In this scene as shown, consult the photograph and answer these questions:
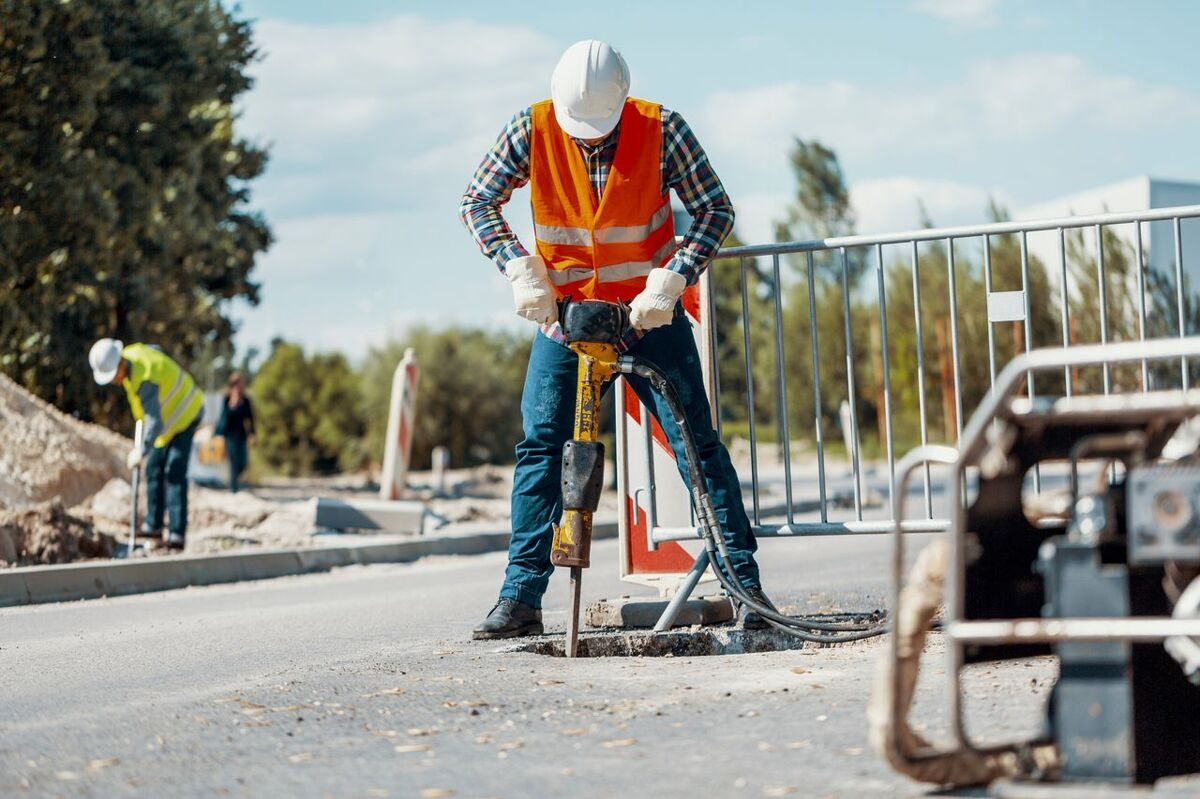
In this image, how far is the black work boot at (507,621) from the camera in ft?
21.6

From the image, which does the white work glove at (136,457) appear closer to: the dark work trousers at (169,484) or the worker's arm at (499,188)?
the dark work trousers at (169,484)

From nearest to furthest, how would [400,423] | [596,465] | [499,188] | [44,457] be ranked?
1. [596,465]
2. [499,188]
3. [44,457]
4. [400,423]

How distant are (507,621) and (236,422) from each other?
18.3 m

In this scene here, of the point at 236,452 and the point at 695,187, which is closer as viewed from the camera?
the point at 695,187

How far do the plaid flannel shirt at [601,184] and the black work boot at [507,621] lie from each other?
1.38 m

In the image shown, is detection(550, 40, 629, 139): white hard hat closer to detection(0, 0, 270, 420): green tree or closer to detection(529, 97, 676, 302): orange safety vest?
detection(529, 97, 676, 302): orange safety vest

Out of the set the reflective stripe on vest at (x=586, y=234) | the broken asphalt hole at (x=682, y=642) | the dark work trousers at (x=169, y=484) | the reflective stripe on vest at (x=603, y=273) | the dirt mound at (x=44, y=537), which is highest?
the reflective stripe on vest at (x=586, y=234)

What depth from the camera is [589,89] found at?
612cm

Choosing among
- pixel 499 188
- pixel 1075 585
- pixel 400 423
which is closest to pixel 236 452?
pixel 400 423

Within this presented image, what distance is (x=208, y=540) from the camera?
15.1 meters

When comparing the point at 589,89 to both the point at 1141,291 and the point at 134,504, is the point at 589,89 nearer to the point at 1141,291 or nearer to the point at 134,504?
the point at 1141,291

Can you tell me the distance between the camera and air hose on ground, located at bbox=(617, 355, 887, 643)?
6.15m

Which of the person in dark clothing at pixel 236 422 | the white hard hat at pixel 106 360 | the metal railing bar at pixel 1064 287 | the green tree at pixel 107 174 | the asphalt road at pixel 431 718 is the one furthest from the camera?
the person in dark clothing at pixel 236 422

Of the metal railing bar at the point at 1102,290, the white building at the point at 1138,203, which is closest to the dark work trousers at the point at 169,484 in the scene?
the metal railing bar at the point at 1102,290
